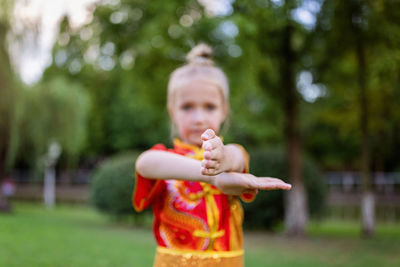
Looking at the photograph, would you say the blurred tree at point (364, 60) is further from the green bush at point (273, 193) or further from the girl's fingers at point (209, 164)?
the girl's fingers at point (209, 164)

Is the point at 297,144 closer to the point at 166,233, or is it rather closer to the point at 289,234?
the point at 289,234

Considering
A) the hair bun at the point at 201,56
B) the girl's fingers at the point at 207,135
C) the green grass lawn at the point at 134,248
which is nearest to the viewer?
the girl's fingers at the point at 207,135

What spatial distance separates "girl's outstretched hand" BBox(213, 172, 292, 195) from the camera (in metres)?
1.57

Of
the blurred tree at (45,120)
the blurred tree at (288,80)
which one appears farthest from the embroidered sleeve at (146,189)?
the blurred tree at (45,120)

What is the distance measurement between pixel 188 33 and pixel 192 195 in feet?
21.7

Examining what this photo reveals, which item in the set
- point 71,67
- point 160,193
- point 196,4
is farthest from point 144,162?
point 71,67

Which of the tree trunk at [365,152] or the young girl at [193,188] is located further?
the tree trunk at [365,152]

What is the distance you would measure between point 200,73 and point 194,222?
694 mm

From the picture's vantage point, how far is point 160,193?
2070mm

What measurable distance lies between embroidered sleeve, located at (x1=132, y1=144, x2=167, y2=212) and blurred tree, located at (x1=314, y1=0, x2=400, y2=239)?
695 cm

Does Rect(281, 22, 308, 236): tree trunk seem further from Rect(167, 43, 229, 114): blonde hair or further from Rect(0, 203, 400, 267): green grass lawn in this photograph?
Rect(167, 43, 229, 114): blonde hair

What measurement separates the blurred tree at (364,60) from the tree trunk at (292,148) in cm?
73

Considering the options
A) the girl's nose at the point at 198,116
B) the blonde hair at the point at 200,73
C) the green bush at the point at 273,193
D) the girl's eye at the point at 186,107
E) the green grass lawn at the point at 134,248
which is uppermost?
the blonde hair at the point at 200,73

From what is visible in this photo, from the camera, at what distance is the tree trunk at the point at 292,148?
9789 millimetres
